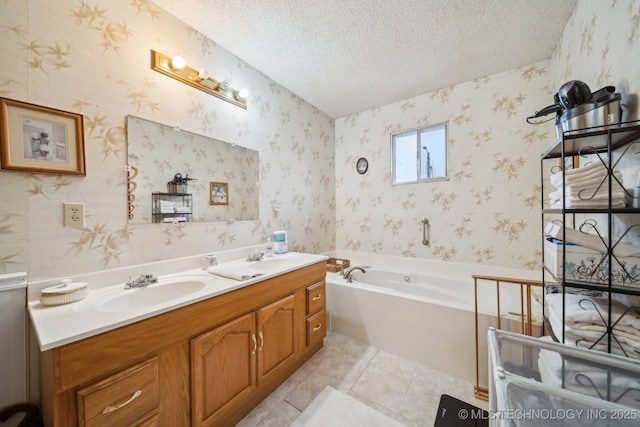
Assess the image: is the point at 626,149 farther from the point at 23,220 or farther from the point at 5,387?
the point at 5,387

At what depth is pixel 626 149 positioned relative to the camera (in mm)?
975

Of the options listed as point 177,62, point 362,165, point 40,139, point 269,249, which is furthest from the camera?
point 362,165

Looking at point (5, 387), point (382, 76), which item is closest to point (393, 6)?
point (382, 76)

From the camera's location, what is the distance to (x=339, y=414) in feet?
4.48

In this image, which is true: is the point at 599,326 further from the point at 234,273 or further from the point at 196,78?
the point at 196,78

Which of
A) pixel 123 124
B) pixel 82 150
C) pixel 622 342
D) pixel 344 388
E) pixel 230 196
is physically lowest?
pixel 344 388

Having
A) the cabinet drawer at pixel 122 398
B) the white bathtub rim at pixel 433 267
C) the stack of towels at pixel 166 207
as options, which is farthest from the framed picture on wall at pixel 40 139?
the white bathtub rim at pixel 433 267

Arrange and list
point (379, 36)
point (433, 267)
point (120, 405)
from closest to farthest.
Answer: point (120, 405) < point (379, 36) < point (433, 267)

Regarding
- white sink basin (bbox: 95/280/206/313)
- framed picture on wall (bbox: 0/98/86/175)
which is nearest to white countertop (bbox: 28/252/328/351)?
white sink basin (bbox: 95/280/206/313)

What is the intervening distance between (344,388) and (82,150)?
82.8 inches

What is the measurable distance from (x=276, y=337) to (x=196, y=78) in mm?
1884

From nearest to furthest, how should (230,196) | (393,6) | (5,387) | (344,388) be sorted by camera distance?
(5,387) < (393,6) < (344,388) < (230,196)

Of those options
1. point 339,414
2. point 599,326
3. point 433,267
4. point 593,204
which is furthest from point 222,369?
point 433,267

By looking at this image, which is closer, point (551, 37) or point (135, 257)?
point (135, 257)
